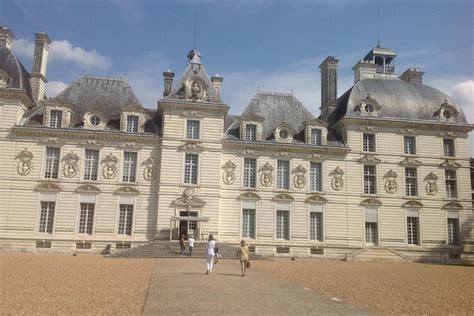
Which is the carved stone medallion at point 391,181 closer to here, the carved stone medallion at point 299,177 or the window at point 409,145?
the window at point 409,145

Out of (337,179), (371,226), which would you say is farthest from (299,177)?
(371,226)

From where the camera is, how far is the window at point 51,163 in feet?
90.6

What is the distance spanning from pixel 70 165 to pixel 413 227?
22.4 m

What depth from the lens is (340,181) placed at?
30.2 meters

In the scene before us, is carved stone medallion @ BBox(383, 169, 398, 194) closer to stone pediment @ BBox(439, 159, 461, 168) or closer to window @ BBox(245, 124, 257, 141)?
stone pediment @ BBox(439, 159, 461, 168)

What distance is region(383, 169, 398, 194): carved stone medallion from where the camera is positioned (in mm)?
30500

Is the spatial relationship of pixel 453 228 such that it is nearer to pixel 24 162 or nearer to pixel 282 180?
pixel 282 180

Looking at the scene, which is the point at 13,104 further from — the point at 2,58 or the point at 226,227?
the point at 226,227

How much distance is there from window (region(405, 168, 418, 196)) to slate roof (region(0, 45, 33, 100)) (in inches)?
993

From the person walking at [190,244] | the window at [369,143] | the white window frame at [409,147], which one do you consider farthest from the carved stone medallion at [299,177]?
the person walking at [190,244]

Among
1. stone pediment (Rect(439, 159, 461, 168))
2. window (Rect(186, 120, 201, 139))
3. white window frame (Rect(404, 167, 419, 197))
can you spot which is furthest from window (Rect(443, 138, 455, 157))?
window (Rect(186, 120, 201, 139))

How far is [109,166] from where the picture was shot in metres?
28.1

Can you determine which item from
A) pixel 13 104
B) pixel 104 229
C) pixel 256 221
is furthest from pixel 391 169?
pixel 13 104

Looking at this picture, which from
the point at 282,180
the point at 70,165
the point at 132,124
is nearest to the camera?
the point at 70,165
